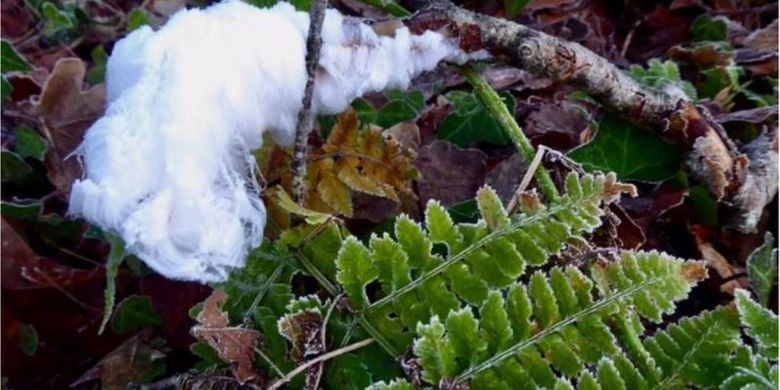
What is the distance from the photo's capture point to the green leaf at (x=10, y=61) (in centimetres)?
106

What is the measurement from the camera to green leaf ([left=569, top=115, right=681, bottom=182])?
2.69 ft

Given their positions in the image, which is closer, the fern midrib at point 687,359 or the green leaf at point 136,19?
the fern midrib at point 687,359

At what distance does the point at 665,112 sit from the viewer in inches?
32.9

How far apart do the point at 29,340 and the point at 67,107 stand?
0.89 feet

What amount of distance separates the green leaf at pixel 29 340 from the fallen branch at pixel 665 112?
0.45 metres

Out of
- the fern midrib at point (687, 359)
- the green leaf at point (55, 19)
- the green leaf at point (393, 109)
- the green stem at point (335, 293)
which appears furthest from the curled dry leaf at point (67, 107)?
the fern midrib at point (687, 359)

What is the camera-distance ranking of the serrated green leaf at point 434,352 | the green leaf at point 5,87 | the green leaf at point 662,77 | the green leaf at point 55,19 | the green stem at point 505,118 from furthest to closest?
1. the green leaf at point 55,19
2. the green leaf at point 5,87
3. the green leaf at point 662,77
4. the green stem at point 505,118
5. the serrated green leaf at point 434,352

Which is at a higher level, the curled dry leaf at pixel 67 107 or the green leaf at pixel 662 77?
the green leaf at pixel 662 77

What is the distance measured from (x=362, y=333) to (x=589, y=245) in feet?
0.56

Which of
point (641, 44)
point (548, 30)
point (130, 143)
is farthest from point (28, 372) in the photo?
point (641, 44)

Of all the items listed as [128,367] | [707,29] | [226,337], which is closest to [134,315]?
[128,367]

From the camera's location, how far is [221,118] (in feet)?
2.14

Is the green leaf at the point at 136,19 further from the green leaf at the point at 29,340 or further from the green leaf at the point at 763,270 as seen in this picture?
the green leaf at the point at 763,270

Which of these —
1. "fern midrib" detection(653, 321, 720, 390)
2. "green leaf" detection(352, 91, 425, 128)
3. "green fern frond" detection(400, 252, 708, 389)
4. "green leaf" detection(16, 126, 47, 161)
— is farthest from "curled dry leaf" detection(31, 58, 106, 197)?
"fern midrib" detection(653, 321, 720, 390)
